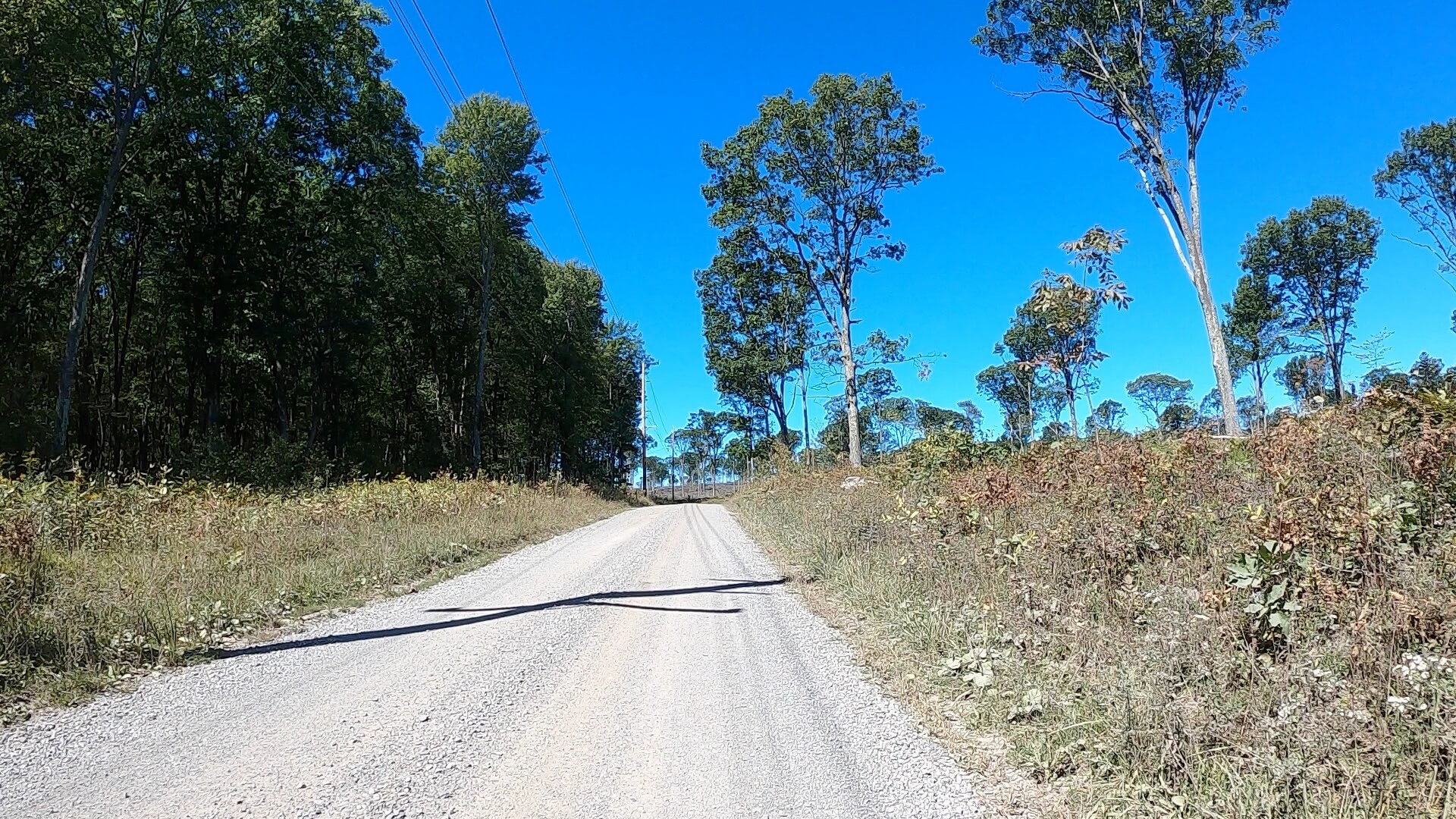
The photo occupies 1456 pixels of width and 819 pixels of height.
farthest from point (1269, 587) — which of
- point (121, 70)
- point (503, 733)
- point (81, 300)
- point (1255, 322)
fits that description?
point (1255, 322)

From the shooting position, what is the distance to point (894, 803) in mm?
2645

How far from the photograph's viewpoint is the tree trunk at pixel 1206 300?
14.7 metres

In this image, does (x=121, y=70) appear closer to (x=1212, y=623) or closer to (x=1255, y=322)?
(x=1212, y=623)

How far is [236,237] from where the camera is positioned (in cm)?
2119

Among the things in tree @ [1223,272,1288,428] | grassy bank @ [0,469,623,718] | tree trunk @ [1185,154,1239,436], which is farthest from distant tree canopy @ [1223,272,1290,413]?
grassy bank @ [0,469,623,718]

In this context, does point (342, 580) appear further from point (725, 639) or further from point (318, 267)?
point (318, 267)

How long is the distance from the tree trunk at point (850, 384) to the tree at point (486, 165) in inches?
589

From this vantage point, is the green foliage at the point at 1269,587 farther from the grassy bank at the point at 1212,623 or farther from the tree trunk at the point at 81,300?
the tree trunk at the point at 81,300

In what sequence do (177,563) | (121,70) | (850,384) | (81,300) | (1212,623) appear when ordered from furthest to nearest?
(850,384), (121,70), (81,300), (177,563), (1212,623)

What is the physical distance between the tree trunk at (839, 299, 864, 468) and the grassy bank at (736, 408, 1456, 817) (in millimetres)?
14110

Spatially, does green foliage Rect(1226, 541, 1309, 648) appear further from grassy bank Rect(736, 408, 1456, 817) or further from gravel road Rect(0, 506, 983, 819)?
gravel road Rect(0, 506, 983, 819)

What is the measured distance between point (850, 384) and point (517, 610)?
15.8 m

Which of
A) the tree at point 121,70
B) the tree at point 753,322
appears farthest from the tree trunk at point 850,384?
the tree at point 121,70

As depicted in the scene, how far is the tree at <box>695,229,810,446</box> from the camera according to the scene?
24016 mm
